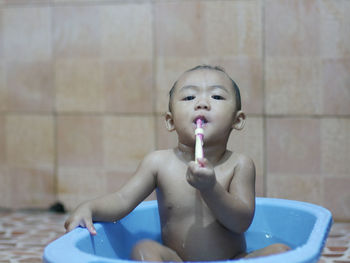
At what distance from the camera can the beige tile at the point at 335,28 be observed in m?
2.37

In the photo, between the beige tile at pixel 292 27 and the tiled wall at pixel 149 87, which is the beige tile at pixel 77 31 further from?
the beige tile at pixel 292 27


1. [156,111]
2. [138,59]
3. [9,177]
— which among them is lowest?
[9,177]

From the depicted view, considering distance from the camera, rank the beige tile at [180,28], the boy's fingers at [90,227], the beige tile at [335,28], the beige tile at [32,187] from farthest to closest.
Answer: the beige tile at [32,187] → the beige tile at [180,28] → the beige tile at [335,28] → the boy's fingers at [90,227]

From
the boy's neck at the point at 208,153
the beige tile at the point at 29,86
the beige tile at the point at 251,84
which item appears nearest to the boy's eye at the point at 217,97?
the boy's neck at the point at 208,153

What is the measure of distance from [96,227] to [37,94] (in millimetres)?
1545

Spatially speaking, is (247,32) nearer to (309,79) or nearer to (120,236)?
(309,79)

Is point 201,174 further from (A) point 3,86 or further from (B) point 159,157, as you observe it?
(A) point 3,86

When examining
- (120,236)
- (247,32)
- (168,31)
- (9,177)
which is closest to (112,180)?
(9,177)

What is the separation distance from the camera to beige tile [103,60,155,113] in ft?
8.43

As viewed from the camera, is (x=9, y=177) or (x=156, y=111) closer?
(x=156, y=111)

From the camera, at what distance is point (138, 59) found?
2578mm

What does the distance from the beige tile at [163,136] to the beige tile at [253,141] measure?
0.86 ft

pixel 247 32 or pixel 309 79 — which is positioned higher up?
pixel 247 32

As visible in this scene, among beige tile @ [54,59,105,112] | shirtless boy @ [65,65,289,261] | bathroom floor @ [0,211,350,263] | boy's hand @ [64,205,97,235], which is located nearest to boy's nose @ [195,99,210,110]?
shirtless boy @ [65,65,289,261]
